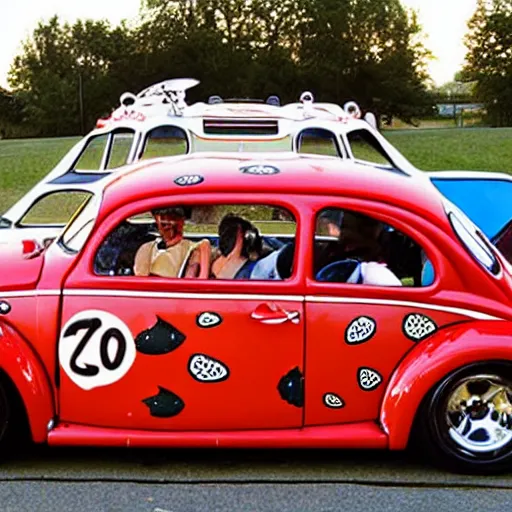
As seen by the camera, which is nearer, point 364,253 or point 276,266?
point 276,266

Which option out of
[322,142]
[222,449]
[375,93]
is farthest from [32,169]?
[375,93]

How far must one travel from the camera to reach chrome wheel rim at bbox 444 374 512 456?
4.29 m

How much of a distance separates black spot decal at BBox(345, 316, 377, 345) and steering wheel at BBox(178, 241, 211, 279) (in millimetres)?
757

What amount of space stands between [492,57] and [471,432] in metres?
64.1

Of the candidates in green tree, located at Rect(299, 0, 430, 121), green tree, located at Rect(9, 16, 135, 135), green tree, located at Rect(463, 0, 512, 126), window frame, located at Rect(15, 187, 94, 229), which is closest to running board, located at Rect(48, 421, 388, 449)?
window frame, located at Rect(15, 187, 94, 229)

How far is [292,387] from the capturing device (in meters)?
4.21

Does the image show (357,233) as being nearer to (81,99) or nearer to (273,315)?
(273,315)

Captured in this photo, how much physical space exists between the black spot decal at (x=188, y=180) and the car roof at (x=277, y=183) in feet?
0.06

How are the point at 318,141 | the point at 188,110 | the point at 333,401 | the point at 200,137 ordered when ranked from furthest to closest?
the point at 188,110
the point at 318,141
the point at 200,137
the point at 333,401

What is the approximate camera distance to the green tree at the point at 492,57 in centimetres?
6231

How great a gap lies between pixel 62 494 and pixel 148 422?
50 cm

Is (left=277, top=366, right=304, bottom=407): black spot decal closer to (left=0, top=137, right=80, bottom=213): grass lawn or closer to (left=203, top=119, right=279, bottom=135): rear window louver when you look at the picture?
(left=203, top=119, right=279, bottom=135): rear window louver

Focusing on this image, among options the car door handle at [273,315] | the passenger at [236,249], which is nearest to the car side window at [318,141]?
the passenger at [236,249]

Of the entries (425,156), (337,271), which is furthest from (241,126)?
(425,156)
